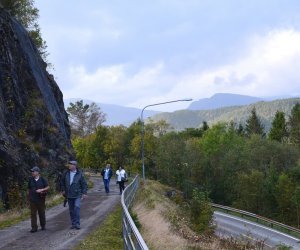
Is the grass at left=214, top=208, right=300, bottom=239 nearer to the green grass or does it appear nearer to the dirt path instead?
the dirt path

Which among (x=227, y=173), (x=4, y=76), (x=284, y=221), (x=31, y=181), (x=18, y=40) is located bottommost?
(x=284, y=221)

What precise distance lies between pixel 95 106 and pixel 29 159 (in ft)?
283

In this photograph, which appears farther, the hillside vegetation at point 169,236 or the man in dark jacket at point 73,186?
the man in dark jacket at point 73,186

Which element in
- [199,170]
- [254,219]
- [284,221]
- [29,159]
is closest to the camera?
[29,159]

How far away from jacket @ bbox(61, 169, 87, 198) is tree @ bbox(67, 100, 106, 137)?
3781 inches

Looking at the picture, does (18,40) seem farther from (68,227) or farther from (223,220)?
(223,220)

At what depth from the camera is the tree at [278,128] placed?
10756 cm

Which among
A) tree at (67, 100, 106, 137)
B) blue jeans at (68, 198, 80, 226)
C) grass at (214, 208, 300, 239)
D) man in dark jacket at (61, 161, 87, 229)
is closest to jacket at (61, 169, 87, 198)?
man in dark jacket at (61, 161, 87, 229)

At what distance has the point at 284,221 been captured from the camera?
241 ft

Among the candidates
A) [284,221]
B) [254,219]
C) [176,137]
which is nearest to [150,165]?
[176,137]

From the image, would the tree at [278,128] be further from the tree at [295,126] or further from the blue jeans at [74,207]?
the blue jeans at [74,207]

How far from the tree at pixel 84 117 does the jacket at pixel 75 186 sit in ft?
315

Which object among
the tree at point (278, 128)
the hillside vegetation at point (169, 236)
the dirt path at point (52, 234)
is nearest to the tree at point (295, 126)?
the tree at point (278, 128)

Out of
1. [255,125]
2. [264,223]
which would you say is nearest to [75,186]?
[264,223]
